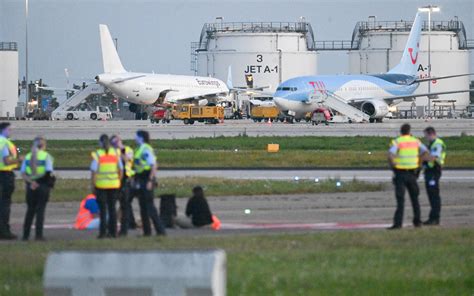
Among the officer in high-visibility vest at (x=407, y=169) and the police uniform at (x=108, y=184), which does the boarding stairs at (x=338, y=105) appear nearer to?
the officer in high-visibility vest at (x=407, y=169)

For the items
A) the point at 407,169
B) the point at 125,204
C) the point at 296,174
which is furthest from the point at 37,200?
the point at 296,174

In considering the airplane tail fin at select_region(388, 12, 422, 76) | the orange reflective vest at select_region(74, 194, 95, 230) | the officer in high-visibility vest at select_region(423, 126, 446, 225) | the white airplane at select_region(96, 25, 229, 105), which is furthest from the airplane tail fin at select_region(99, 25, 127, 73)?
the officer in high-visibility vest at select_region(423, 126, 446, 225)

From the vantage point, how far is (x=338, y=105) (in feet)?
293

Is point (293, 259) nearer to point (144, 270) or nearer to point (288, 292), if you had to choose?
point (288, 292)

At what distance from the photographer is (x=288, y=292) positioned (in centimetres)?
1440

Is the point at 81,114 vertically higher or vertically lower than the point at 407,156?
higher

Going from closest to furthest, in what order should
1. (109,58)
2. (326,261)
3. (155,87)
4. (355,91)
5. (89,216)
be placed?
(326,261)
(89,216)
(355,91)
(155,87)
(109,58)

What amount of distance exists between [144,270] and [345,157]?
33.7 m

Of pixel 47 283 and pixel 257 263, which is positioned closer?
pixel 47 283

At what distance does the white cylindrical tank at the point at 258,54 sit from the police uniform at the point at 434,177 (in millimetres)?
100431

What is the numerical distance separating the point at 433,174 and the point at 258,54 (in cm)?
10548

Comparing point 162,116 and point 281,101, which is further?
point 162,116

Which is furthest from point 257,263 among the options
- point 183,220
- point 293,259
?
point 183,220

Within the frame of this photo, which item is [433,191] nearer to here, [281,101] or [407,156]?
[407,156]
